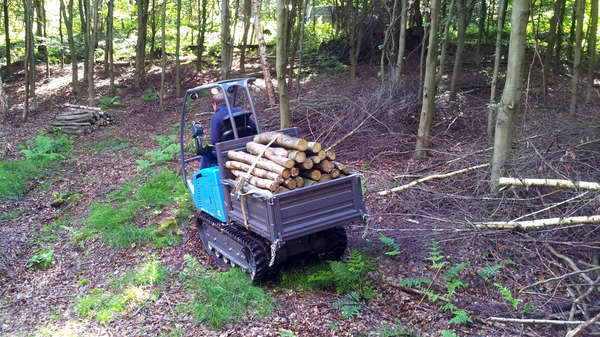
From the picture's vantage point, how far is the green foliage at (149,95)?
55.5 ft

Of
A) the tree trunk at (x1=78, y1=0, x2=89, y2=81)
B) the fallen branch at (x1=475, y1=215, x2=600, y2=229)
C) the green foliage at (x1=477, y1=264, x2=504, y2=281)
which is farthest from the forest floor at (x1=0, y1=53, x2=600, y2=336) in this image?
the tree trunk at (x1=78, y1=0, x2=89, y2=81)

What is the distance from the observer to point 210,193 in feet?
21.0

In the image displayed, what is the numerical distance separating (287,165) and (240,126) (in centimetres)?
190

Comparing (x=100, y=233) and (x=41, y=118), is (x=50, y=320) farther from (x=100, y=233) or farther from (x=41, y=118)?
(x=41, y=118)

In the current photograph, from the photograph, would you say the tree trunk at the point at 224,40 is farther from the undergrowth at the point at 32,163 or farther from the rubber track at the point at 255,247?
the rubber track at the point at 255,247

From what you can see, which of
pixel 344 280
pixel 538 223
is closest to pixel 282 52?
pixel 344 280

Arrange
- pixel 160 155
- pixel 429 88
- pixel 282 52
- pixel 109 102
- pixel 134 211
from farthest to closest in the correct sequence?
1. pixel 109 102
2. pixel 160 155
3. pixel 429 88
4. pixel 134 211
5. pixel 282 52

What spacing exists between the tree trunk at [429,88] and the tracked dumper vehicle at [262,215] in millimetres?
3227

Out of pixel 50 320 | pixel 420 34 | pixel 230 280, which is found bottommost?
Result: pixel 50 320

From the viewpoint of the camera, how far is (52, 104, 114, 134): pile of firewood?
542 inches

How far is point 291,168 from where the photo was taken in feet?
16.5

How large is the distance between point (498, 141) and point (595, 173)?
1.31 metres

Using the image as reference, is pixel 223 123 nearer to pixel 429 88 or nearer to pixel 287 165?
pixel 287 165

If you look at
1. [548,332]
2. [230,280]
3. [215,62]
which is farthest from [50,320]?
[215,62]
